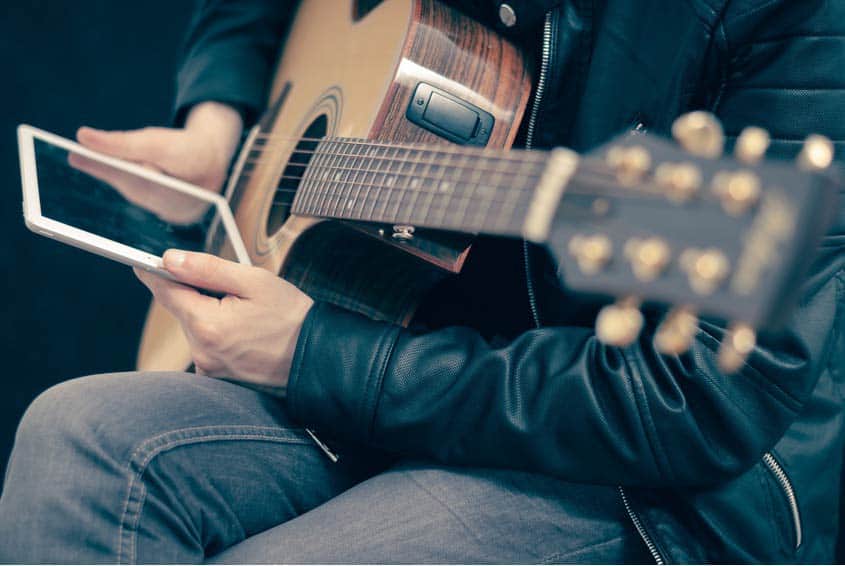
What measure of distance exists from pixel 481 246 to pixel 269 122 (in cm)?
42

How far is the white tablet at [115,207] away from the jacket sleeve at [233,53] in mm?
191

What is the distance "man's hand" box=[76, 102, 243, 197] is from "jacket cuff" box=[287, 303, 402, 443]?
1.47 ft

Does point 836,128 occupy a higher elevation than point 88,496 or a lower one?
higher

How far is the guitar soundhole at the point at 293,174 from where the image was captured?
89 centimetres

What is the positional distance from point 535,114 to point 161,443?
1.62 feet

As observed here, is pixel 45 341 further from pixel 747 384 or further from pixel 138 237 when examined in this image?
pixel 747 384

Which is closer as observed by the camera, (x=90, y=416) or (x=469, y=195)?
(x=469, y=195)

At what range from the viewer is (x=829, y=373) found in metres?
0.82

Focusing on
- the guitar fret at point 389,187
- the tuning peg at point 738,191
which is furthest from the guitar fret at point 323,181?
the tuning peg at point 738,191

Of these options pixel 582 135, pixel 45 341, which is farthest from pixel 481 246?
pixel 45 341

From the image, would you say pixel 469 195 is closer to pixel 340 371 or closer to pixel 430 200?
pixel 430 200

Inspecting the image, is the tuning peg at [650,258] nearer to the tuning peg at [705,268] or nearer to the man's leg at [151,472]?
the tuning peg at [705,268]

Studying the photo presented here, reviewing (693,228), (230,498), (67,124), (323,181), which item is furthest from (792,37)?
(67,124)

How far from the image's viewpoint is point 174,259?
2.42ft
